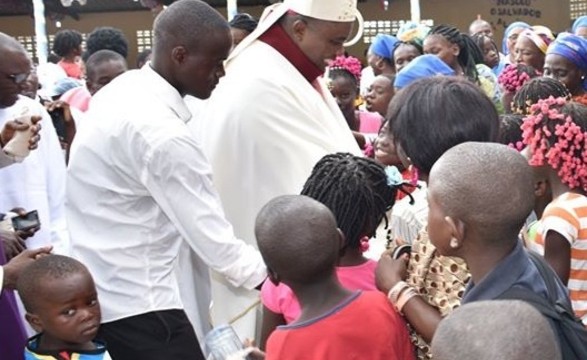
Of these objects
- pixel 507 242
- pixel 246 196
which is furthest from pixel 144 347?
pixel 507 242

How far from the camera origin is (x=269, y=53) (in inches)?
141

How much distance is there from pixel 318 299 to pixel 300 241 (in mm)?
160

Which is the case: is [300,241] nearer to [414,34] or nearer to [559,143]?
[559,143]

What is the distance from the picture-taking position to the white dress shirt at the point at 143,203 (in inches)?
116

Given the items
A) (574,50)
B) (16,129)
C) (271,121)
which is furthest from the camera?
(574,50)

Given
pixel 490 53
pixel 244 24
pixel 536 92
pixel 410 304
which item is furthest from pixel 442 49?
pixel 410 304

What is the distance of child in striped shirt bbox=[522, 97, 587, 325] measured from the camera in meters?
2.98

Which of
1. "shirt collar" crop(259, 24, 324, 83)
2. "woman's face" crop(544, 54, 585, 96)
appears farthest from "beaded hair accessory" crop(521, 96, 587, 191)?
"woman's face" crop(544, 54, 585, 96)

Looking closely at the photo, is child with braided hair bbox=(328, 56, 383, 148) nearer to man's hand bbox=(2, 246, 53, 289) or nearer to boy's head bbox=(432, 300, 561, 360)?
man's hand bbox=(2, 246, 53, 289)

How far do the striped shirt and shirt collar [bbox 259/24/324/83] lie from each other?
1105mm

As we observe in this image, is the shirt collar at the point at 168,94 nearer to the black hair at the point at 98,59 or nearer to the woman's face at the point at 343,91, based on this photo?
the black hair at the point at 98,59

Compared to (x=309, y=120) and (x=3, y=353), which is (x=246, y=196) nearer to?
(x=309, y=120)

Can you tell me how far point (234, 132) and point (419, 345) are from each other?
130cm

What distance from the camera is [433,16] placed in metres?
13.4
